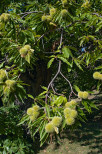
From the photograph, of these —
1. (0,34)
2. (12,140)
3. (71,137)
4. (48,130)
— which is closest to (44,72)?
(12,140)

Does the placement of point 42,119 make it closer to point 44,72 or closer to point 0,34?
point 0,34

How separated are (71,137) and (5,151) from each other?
220cm

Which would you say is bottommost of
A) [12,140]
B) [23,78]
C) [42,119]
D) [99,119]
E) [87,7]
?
[99,119]

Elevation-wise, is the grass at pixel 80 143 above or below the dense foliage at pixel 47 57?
below

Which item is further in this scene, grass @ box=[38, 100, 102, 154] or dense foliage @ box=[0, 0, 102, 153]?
grass @ box=[38, 100, 102, 154]

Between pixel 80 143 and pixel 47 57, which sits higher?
pixel 47 57

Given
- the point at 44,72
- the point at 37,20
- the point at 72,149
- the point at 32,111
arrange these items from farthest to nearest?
the point at 72,149 → the point at 44,72 → the point at 37,20 → the point at 32,111

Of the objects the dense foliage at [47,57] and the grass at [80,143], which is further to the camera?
the grass at [80,143]

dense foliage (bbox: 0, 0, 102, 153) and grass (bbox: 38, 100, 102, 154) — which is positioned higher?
dense foliage (bbox: 0, 0, 102, 153)

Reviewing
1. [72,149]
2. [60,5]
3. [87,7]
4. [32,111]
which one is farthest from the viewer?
[72,149]

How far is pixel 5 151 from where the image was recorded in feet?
10.5

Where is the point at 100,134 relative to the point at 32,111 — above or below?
below

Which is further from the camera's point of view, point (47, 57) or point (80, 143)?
point (80, 143)

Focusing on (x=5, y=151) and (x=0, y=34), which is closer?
(x=0, y=34)
